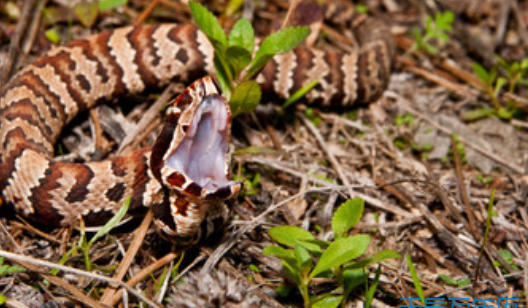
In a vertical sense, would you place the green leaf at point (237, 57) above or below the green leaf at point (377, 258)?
above

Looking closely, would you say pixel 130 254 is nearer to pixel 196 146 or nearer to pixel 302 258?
pixel 196 146

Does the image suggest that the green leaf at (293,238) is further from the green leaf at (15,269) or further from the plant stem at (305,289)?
the green leaf at (15,269)

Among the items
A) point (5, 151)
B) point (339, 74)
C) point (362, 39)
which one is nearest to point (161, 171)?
point (5, 151)

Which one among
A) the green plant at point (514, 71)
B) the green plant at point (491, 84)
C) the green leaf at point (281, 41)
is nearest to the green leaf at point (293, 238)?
the green leaf at point (281, 41)

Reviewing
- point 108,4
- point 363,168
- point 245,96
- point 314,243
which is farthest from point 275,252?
point 108,4

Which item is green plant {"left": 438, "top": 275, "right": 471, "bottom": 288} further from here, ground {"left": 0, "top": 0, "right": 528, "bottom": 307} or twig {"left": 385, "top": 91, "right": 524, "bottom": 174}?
twig {"left": 385, "top": 91, "right": 524, "bottom": 174}

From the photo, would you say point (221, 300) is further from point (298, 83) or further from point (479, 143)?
point (479, 143)

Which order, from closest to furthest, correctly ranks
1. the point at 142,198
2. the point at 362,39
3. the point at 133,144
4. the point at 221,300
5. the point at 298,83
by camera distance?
the point at 221,300 → the point at 142,198 → the point at 133,144 → the point at 298,83 → the point at 362,39

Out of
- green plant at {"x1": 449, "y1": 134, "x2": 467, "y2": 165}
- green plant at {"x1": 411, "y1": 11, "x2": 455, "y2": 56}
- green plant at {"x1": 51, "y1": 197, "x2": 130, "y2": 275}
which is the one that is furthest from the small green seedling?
green plant at {"x1": 411, "y1": 11, "x2": 455, "y2": 56}
